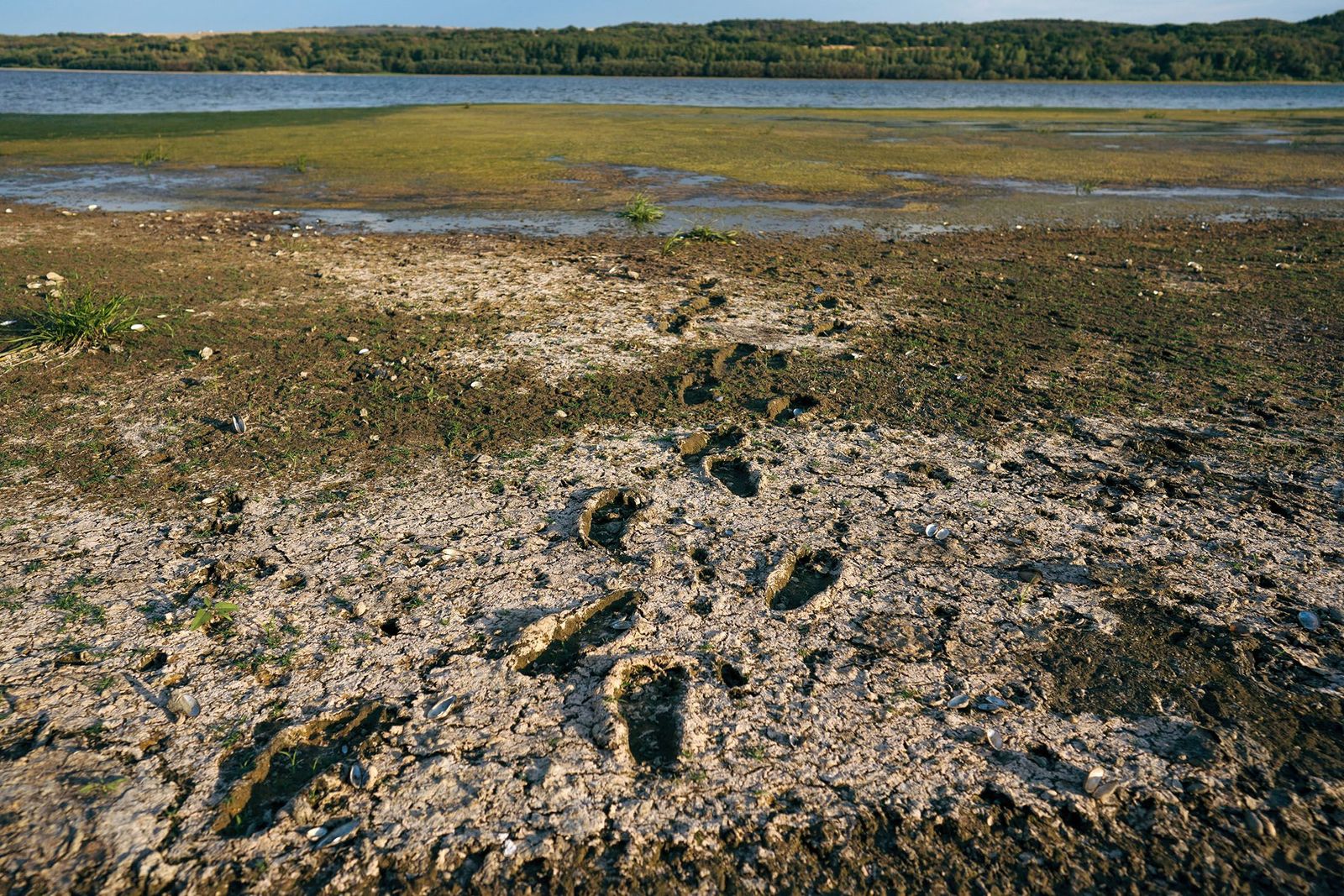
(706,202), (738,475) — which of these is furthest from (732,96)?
(738,475)

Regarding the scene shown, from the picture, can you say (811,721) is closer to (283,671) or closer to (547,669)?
(547,669)

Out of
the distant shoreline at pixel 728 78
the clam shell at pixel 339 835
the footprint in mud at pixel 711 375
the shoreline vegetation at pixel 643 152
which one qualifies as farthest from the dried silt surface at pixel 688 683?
the distant shoreline at pixel 728 78

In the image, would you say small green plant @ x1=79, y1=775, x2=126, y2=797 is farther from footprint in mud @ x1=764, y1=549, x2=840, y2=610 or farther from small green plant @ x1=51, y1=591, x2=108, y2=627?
footprint in mud @ x1=764, y1=549, x2=840, y2=610

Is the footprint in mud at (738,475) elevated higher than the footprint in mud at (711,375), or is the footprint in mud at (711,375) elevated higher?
the footprint in mud at (711,375)

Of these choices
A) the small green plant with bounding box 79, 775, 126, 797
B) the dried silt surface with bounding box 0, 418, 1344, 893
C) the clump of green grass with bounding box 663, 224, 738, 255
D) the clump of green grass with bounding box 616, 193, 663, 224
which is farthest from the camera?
the clump of green grass with bounding box 616, 193, 663, 224

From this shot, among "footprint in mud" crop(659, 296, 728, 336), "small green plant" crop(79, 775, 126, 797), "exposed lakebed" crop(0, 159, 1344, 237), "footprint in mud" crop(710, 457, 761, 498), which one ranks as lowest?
"small green plant" crop(79, 775, 126, 797)

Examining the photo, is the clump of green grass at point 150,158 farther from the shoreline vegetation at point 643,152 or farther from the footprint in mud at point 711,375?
the footprint in mud at point 711,375

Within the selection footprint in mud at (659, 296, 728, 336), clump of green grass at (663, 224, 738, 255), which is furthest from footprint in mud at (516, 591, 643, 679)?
clump of green grass at (663, 224, 738, 255)
